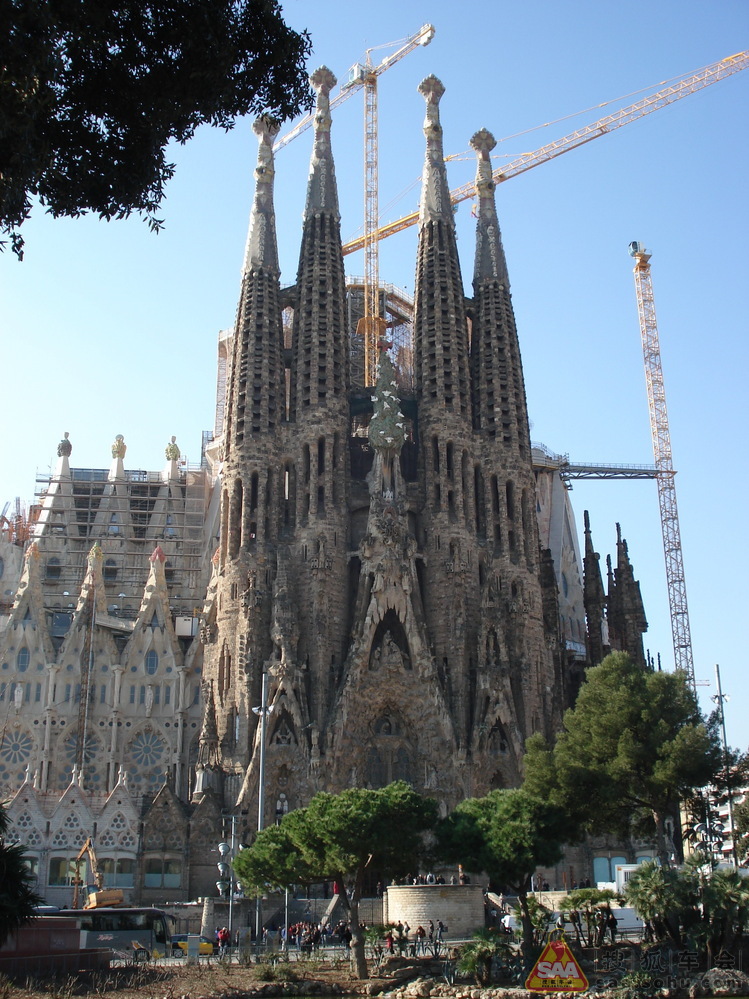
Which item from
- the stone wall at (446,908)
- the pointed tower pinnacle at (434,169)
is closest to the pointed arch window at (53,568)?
the pointed tower pinnacle at (434,169)

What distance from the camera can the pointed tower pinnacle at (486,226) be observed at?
6159 cm

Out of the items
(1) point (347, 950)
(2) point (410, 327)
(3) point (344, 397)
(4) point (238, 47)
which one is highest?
(2) point (410, 327)

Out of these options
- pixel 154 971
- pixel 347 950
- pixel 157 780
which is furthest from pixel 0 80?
pixel 157 780

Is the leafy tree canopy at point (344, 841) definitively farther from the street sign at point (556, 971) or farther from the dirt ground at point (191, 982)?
the street sign at point (556, 971)

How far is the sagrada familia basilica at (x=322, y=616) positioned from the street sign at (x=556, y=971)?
3391 centimetres

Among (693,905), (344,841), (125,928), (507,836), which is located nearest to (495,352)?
(507,836)

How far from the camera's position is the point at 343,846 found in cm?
3023

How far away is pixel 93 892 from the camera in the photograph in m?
38.0

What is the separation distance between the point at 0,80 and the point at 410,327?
2708 inches

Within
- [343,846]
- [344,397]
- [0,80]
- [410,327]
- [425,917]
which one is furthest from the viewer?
[410,327]

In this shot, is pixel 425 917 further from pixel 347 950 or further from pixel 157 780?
pixel 157 780

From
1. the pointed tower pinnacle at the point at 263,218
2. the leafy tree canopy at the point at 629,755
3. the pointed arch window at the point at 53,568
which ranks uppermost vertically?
the pointed tower pinnacle at the point at 263,218

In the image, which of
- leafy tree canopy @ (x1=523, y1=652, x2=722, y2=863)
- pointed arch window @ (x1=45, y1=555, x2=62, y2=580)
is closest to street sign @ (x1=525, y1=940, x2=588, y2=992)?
leafy tree canopy @ (x1=523, y1=652, x2=722, y2=863)

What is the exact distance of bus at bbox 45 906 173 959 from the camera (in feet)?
101
